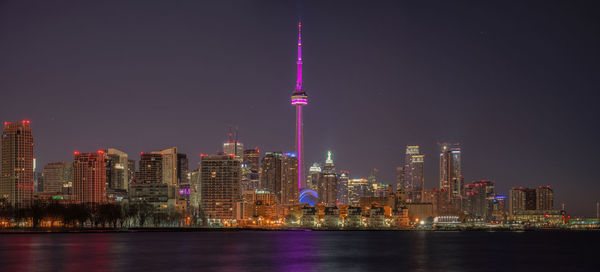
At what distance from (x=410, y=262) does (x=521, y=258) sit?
22.7 m

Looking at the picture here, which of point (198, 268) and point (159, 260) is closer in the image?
point (198, 268)

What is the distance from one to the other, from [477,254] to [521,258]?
975 cm

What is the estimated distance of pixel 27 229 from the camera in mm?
196500

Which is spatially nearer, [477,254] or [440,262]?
[440,262]

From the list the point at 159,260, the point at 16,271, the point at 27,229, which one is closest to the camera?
the point at 16,271

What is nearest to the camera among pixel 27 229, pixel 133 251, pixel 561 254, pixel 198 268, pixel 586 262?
pixel 198 268

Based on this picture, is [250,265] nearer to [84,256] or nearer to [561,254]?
[84,256]

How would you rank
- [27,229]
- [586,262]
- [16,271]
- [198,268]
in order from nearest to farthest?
[16,271] → [198,268] → [586,262] → [27,229]

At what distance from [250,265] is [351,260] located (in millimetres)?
17425

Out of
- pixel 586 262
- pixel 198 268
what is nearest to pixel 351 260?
pixel 198 268

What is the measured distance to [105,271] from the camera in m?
82.8

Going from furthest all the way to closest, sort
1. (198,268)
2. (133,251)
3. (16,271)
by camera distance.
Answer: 1. (133,251)
2. (198,268)
3. (16,271)

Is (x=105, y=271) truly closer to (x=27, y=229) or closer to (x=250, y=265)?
(x=250, y=265)

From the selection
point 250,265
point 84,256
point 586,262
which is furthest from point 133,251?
point 586,262
